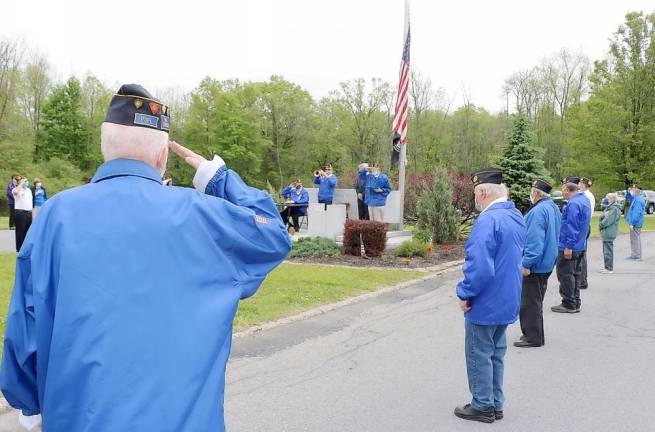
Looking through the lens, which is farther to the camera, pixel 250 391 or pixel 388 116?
pixel 388 116

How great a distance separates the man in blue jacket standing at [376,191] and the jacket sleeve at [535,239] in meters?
9.75

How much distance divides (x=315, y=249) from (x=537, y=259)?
24.2 feet

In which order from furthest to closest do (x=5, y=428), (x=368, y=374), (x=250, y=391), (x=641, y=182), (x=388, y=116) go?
(x=388, y=116) < (x=641, y=182) < (x=368, y=374) < (x=250, y=391) < (x=5, y=428)

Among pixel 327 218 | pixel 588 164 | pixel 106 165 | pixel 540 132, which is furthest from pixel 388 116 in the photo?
pixel 106 165

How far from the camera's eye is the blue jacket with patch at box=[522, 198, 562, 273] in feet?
21.5

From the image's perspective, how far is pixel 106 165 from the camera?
70.9 inches

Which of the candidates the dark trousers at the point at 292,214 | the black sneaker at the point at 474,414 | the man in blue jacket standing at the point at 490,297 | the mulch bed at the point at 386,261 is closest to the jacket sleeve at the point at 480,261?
the man in blue jacket standing at the point at 490,297

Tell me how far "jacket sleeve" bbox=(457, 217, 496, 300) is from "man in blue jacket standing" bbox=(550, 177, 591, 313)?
15.8 feet

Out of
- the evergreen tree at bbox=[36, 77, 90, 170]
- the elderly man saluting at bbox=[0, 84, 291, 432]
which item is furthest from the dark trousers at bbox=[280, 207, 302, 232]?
the evergreen tree at bbox=[36, 77, 90, 170]

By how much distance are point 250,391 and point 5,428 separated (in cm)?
189

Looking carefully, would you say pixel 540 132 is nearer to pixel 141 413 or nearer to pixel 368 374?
pixel 368 374

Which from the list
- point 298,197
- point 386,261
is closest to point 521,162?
point 298,197

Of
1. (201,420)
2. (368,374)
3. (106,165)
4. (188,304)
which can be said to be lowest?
(368,374)

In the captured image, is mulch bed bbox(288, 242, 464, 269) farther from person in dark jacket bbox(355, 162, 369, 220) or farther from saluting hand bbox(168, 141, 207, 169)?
saluting hand bbox(168, 141, 207, 169)
